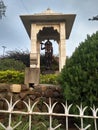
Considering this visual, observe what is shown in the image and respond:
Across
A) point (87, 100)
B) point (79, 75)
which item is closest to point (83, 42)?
point (79, 75)

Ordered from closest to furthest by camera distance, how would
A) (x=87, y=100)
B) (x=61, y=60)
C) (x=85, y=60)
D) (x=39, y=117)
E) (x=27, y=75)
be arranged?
(x=87, y=100), (x=85, y=60), (x=39, y=117), (x=27, y=75), (x=61, y=60)

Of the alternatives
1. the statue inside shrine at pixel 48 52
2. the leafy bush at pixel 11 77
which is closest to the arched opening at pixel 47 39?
the statue inside shrine at pixel 48 52

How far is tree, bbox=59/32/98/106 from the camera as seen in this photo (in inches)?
171

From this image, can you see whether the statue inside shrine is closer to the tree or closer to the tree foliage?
the tree foliage

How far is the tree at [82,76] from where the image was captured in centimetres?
434

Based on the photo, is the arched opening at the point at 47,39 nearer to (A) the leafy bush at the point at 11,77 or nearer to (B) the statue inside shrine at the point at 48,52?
(B) the statue inside shrine at the point at 48,52

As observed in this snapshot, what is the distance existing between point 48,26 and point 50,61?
6.61 feet

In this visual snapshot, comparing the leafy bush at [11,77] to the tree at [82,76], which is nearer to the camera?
the tree at [82,76]

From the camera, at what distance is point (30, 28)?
46.0ft

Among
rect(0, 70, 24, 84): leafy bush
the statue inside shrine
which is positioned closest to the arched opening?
the statue inside shrine

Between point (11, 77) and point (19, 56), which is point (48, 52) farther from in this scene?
point (11, 77)

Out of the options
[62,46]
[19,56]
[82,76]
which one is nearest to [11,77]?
[82,76]

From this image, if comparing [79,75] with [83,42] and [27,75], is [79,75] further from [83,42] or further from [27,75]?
[27,75]

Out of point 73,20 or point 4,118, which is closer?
point 4,118
